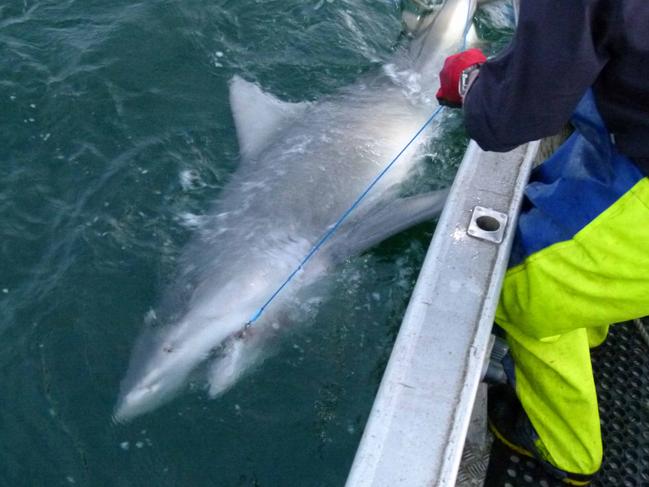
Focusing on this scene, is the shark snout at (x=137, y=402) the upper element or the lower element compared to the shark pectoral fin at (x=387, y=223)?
lower

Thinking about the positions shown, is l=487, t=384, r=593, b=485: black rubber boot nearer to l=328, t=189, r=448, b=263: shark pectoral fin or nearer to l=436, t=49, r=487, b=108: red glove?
l=328, t=189, r=448, b=263: shark pectoral fin

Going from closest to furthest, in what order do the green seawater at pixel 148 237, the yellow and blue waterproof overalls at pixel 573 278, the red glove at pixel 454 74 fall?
the yellow and blue waterproof overalls at pixel 573 278, the red glove at pixel 454 74, the green seawater at pixel 148 237

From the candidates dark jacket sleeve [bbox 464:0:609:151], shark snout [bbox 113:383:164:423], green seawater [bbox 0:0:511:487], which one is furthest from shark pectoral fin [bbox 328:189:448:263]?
dark jacket sleeve [bbox 464:0:609:151]

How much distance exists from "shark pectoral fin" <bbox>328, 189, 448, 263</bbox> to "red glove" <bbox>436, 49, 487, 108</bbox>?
978 millimetres

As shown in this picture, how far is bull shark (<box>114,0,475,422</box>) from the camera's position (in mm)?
3844

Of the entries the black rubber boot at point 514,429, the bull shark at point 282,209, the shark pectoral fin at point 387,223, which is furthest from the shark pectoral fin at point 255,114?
the black rubber boot at point 514,429

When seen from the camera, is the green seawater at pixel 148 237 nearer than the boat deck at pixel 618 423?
No

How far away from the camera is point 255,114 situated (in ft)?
17.4

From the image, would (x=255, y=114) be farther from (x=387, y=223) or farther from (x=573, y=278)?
(x=573, y=278)

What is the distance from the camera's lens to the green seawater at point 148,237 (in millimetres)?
3592

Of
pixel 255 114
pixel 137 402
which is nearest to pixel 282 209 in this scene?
pixel 255 114

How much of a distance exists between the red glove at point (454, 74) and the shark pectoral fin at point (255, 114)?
1994mm

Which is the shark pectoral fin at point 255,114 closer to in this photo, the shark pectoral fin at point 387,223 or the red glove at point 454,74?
the shark pectoral fin at point 387,223

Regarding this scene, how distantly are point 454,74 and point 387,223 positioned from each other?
1.27m
